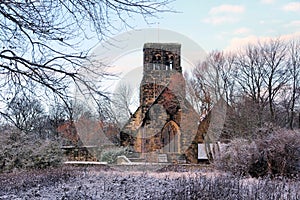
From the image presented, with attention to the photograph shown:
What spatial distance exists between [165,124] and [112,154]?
3815 millimetres

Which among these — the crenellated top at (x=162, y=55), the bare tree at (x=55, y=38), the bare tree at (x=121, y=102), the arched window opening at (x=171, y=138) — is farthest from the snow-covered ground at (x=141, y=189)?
the crenellated top at (x=162, y=55)

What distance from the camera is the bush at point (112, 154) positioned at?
16125 millimetres

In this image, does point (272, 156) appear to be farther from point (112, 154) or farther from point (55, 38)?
point (112, 154)

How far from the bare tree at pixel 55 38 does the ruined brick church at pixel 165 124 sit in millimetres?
12903

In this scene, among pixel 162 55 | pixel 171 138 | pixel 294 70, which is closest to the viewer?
pixel 171 138

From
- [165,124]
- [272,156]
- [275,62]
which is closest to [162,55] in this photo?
[165,124]

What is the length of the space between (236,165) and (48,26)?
7541 millimetres

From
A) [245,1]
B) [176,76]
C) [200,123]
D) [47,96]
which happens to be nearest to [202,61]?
[176,76]

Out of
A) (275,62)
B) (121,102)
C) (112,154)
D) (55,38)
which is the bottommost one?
(112,154)

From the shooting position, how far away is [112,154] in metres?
16.2

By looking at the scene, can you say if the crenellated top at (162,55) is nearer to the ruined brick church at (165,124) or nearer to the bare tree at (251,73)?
the ruined brick church at (165,124)

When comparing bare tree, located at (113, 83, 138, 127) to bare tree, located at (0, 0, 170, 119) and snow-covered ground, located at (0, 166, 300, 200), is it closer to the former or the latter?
bare tree, located at (0, 0, 170, 119)

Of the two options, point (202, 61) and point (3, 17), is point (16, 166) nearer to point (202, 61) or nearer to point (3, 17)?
point (3, 17)

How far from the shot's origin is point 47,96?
15.9 feet
